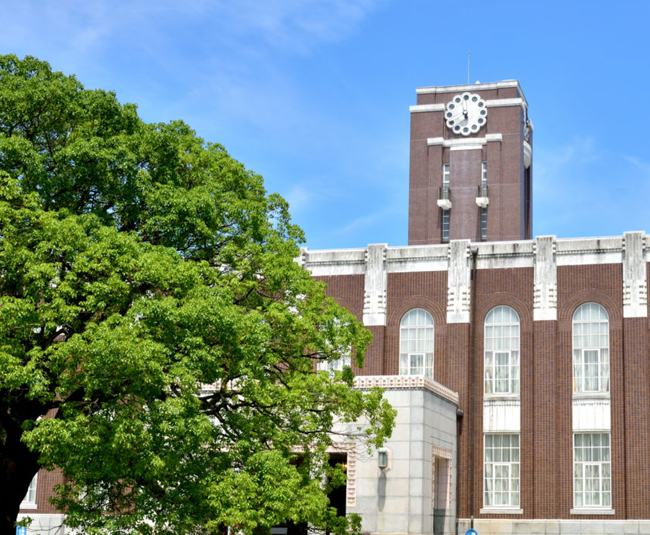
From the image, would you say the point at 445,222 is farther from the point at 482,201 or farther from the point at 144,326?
the point at 144,326

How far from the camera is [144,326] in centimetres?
1795

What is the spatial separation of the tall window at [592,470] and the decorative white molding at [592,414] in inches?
11.7

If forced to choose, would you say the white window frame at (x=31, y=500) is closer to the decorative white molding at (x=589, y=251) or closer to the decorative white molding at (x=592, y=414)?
the decorative white molding at (x=592, y=414)

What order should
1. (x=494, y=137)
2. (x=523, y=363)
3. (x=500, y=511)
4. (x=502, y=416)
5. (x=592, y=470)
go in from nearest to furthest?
(x=592, y=470) → (x=500, y=511) → (x=502, y=416) → (x=523, y=363) → (x=494, y=137)

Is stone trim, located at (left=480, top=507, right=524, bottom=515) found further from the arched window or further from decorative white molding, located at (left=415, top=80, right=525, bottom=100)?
decorative white molding, located at (left=415, top=80, right=525, bottom=100)

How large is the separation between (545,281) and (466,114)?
56.6 feet

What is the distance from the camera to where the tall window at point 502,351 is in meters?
34.7

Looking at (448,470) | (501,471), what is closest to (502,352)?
(501,471)

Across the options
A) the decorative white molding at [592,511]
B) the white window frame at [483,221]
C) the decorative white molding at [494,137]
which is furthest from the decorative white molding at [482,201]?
the decorative white molding at [592,511]

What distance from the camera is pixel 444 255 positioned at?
36.2 m

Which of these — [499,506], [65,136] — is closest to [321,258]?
[499,506]

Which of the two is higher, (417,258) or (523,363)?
(417,258)

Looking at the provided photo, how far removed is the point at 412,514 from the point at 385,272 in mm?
10906

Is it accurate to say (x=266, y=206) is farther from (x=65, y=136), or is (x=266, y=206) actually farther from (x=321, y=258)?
(x=321, y=258)
